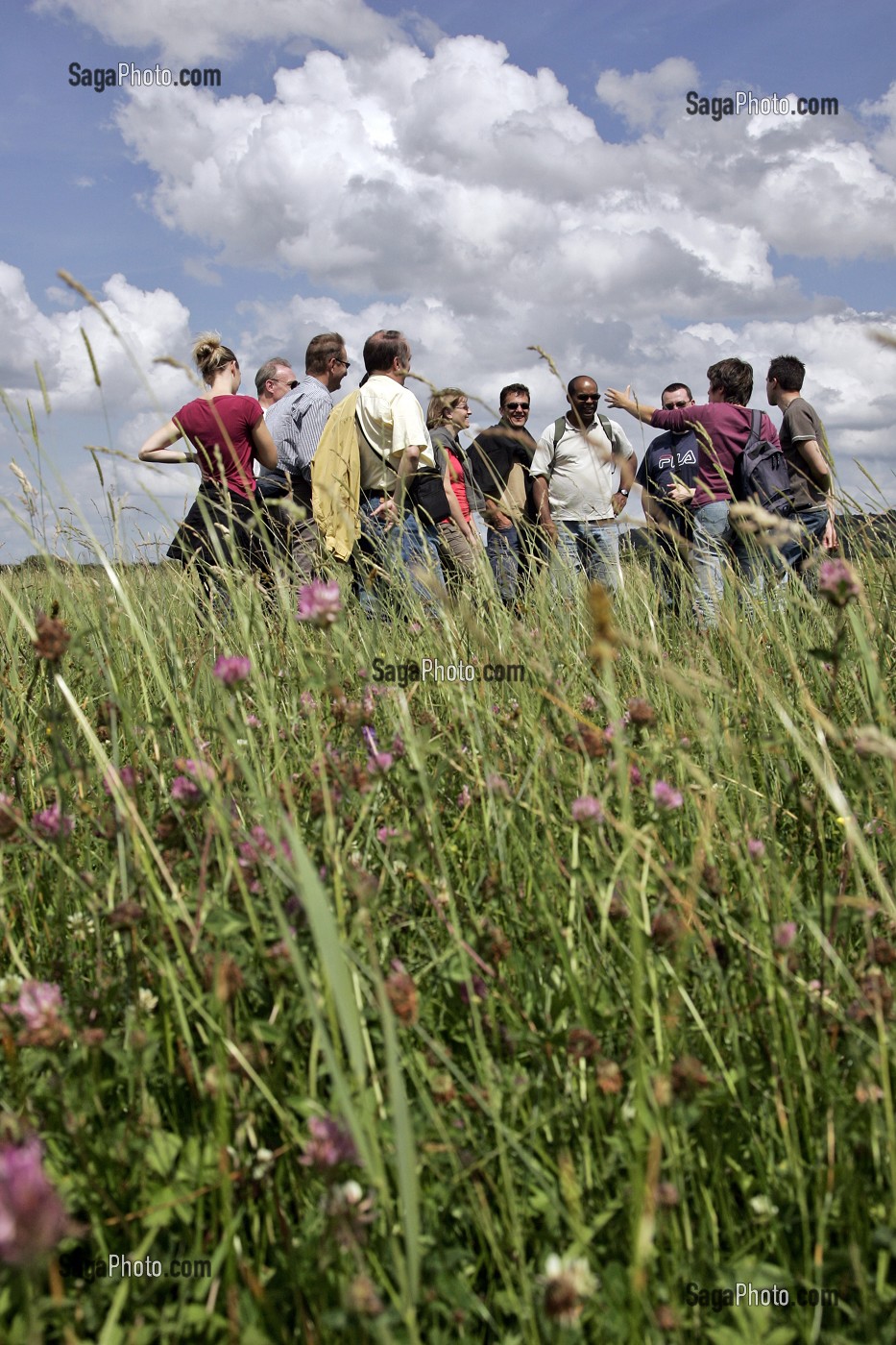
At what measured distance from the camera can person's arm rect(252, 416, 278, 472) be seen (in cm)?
454

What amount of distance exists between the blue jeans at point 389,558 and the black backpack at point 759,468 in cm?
184

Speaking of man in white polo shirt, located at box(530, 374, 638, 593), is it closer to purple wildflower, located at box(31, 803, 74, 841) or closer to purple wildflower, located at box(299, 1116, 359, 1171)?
purple wildflower, located at box(31, 803, 74, 841)

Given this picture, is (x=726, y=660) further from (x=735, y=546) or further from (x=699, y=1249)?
(x=735, y=546)

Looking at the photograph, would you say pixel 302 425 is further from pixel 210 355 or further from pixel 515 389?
pixel 515 389

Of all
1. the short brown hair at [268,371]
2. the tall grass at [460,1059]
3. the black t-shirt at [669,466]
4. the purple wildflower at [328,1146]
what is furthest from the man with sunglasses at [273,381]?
the purple wildflower at [328,1146]

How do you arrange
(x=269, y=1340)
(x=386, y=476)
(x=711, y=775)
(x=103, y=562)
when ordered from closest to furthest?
(x=269, y=1340) → (x=103, y=562) → (x=711, y=775) → (x=386, y=476)

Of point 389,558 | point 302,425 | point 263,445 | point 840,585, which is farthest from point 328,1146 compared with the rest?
point 302,425

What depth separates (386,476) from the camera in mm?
4570

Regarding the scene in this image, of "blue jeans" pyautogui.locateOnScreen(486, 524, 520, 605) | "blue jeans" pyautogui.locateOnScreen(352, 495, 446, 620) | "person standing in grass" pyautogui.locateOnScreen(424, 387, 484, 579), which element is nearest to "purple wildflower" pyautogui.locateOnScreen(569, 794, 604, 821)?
"blue jeans" pyautogui.locateOnScreen(352, 495, 446, 620)

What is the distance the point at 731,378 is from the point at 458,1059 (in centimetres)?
516

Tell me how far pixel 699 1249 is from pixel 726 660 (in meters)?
1.79

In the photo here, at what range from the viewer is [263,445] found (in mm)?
4605

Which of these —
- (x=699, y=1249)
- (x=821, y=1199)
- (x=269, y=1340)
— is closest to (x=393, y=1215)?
(x=269, y=1340)

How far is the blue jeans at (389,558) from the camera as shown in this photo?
107 inches
